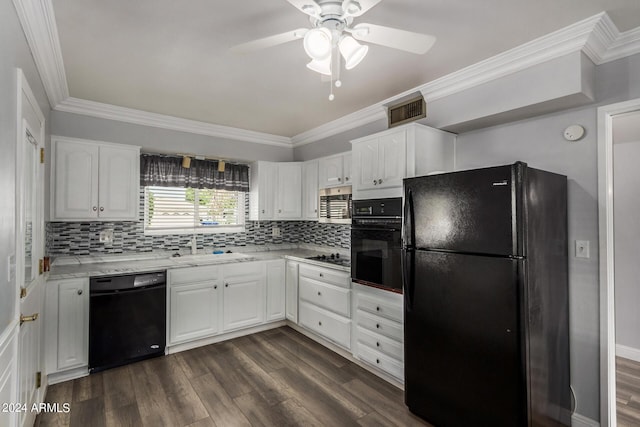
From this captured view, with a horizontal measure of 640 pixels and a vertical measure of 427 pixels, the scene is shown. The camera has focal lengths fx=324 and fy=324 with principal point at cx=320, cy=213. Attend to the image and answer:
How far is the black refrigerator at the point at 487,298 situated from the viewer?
174 cm

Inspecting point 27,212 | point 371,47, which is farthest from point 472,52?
point 27,212

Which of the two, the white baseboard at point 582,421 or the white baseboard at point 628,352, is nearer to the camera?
the white baseboard at point 582,421

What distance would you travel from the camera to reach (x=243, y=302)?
12.2ft

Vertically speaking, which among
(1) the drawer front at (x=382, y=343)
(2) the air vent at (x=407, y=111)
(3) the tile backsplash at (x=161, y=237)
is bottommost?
(1) the drawer front at (x=382, y=343)

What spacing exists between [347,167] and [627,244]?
3.01 meters

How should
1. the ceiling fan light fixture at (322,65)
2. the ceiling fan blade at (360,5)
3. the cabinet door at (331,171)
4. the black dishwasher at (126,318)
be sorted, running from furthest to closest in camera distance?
1. the cabinet door at (331,171)
2. the black dishwasher at (126,318)
3. the ceiling fan light fixture at (322,65)
4. the ceiling fan blade at (360,5)

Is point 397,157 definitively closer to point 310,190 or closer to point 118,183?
point 310,190

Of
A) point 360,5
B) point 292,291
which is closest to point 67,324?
point 292,291

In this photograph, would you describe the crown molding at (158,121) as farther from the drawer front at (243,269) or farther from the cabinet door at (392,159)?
the cabinet door at (392,159)

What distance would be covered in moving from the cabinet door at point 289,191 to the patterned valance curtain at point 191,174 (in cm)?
51

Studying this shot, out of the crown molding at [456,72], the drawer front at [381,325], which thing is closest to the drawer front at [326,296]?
the drawer front at [381,325]

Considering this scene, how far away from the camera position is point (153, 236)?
380 centimetres

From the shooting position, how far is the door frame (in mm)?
2033

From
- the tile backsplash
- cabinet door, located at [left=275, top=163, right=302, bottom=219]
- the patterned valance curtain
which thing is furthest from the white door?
cabinet door, located at [left=275, top=163, right=302, bottom=219]
